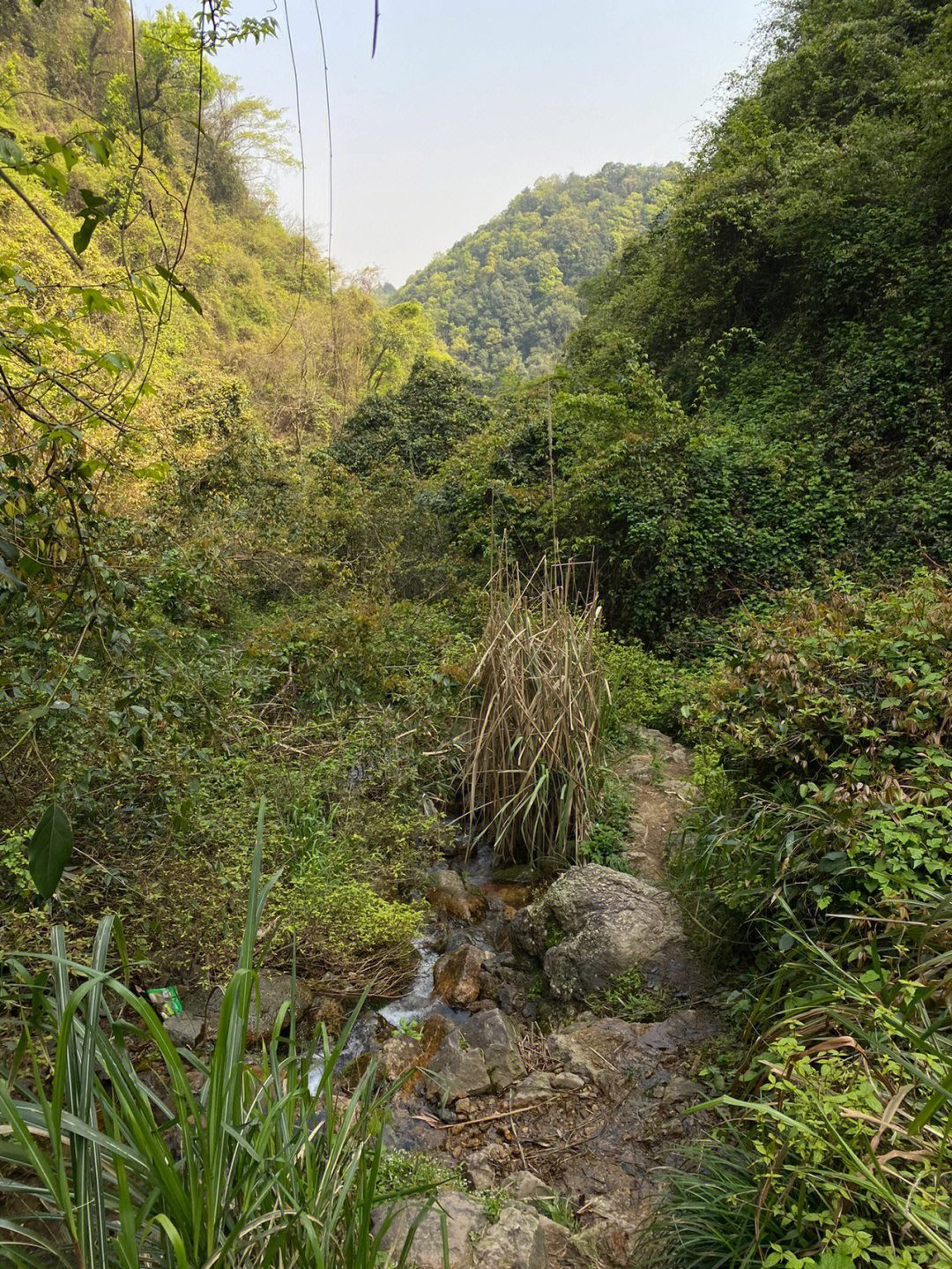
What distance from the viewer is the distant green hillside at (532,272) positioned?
1075 inches

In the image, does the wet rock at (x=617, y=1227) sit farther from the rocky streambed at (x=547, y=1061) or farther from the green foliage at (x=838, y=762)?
the green foliage at (x=838, y=762)

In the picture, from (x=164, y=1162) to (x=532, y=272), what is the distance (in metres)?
31.6

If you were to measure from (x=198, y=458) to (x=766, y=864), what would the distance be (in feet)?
24.3

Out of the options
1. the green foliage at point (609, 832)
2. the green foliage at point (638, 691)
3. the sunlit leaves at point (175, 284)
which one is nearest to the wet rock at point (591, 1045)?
the green foliage at point (609, 832)

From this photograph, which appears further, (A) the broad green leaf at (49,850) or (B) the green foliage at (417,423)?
(B) the green foliage at (417,423)

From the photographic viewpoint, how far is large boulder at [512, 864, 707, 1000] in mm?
2891

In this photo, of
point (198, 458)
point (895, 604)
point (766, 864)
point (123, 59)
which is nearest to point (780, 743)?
point (766, 864)

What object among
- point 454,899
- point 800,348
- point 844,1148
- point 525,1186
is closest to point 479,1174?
point 525,1186

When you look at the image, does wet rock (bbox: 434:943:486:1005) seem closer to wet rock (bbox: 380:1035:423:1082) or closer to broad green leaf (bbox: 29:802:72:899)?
wet rock (bbox: 380:1035:423:1082)

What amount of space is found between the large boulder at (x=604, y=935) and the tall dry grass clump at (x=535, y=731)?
432 mm

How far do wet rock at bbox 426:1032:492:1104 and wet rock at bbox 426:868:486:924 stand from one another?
0.96 meters

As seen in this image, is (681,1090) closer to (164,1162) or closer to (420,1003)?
(420,1003)

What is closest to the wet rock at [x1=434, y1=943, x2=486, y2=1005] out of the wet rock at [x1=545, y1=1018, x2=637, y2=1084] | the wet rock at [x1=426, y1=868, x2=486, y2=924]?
the wet rock at [x1=426, y1=868, x2=486, y2=924]

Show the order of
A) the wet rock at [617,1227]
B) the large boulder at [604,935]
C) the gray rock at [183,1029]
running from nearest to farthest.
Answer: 1. the wet rock at [617,1227]
2. the gray rock at [183,1029]
3. the large boulder at [604,935]
